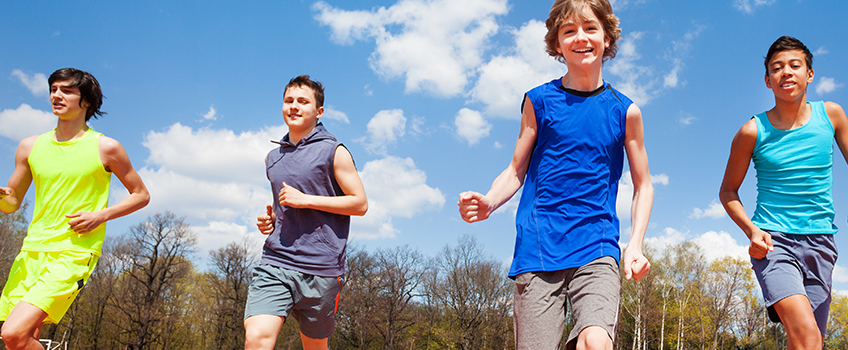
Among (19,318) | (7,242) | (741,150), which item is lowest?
(19,318)

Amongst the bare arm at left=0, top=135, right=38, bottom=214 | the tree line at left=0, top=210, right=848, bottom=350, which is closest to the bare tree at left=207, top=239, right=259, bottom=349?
the tree line at left=0, top=210, right=848, bottom=350

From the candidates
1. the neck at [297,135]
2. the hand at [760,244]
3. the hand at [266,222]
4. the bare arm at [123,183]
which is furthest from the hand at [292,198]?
the hand at [760,244]

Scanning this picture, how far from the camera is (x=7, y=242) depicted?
43688mm

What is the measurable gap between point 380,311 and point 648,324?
26006 mm

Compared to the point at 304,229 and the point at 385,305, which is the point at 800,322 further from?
the point at 385,305

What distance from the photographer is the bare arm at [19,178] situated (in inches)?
212

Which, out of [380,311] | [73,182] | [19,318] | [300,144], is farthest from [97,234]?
[380,311]

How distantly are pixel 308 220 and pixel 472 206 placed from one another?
6.11 ft

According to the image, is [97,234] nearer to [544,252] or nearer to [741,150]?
[544,252]

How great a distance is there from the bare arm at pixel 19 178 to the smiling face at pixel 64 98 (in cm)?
47

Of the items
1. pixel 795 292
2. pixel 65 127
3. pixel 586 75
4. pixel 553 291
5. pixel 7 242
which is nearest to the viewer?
pixel 553 291

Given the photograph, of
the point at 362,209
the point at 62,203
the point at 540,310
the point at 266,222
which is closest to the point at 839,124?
the point at 540,310

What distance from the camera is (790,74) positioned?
460cm

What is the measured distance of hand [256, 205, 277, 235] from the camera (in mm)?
4684
